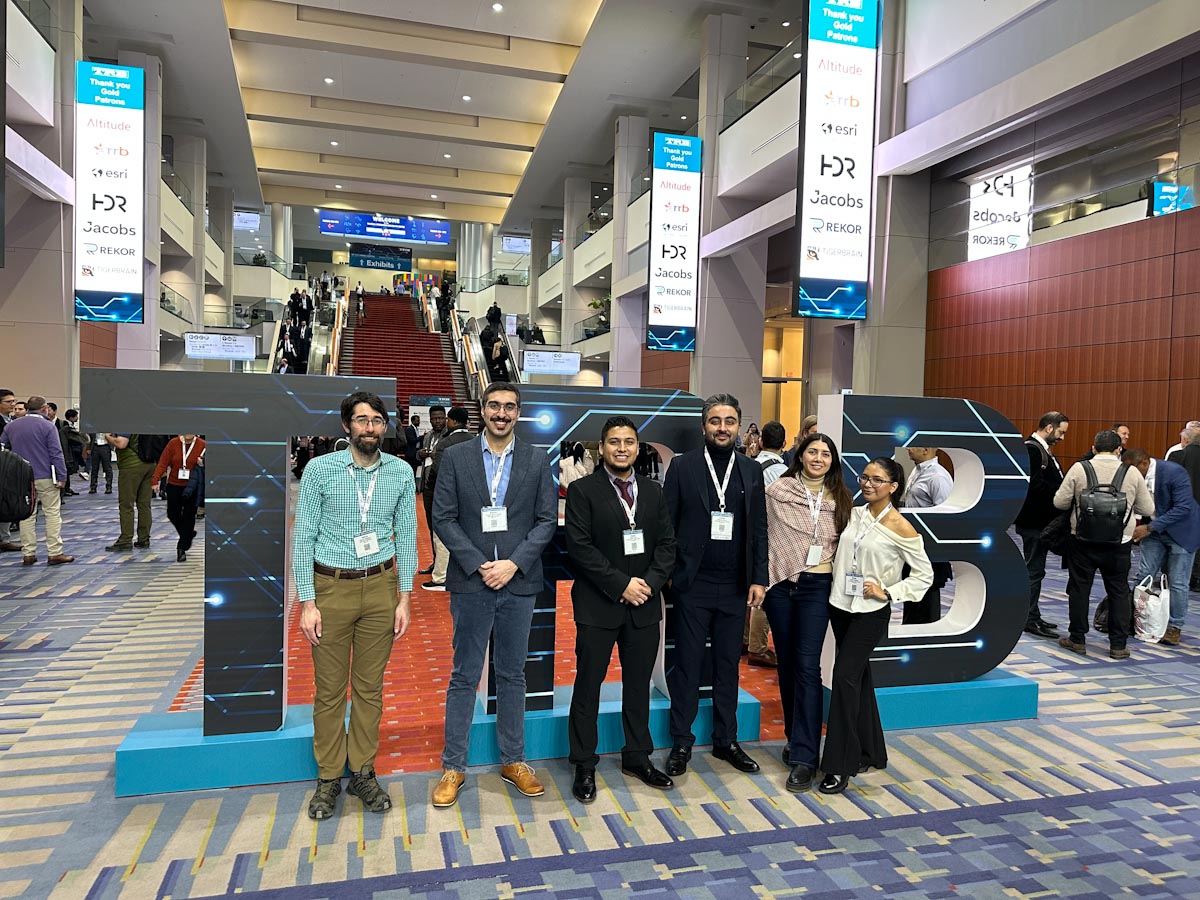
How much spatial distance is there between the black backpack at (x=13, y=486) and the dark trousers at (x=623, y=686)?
15.3 feet

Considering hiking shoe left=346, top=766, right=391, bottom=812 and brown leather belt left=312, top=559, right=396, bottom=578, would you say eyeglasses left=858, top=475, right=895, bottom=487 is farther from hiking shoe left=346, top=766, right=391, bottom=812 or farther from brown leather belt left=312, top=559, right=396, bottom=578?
hiking shoe left=346, top=766, right=391, bottom=812

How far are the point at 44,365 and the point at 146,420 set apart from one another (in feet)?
42.9

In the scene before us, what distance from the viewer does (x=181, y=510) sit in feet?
27.0

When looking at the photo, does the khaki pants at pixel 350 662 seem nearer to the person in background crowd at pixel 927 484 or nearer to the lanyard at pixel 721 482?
the lanyard at pixel 721 482

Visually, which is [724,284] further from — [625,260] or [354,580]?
[354,580]

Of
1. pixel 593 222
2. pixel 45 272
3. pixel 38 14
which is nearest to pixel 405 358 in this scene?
pixel 593 222

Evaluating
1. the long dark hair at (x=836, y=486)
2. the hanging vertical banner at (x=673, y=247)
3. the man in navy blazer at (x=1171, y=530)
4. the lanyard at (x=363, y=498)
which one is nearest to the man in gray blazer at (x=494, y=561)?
the lanyard at (x=363, y=498)

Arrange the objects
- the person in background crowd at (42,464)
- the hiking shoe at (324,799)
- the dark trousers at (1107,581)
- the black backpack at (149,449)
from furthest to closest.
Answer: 1. the black backpack at (149,449)
2. the person in background crowd at (42,464)
3. the dark trousers at (1107,581)
4. the hiking shoe at (324,799)

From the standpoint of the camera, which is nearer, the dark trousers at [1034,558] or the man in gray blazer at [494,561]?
the man in gray blazer at [494,561]

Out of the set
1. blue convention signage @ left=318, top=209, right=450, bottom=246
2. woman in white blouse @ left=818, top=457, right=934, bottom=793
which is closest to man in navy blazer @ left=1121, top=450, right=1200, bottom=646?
woman in white blouse @ left=818, top=457, right=934, bottom=793

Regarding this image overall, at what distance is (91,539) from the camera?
374 inches

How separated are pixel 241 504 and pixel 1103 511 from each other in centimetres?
538

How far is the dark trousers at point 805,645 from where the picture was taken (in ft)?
11.7

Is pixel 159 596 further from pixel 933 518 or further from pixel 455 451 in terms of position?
pixel 933 518
